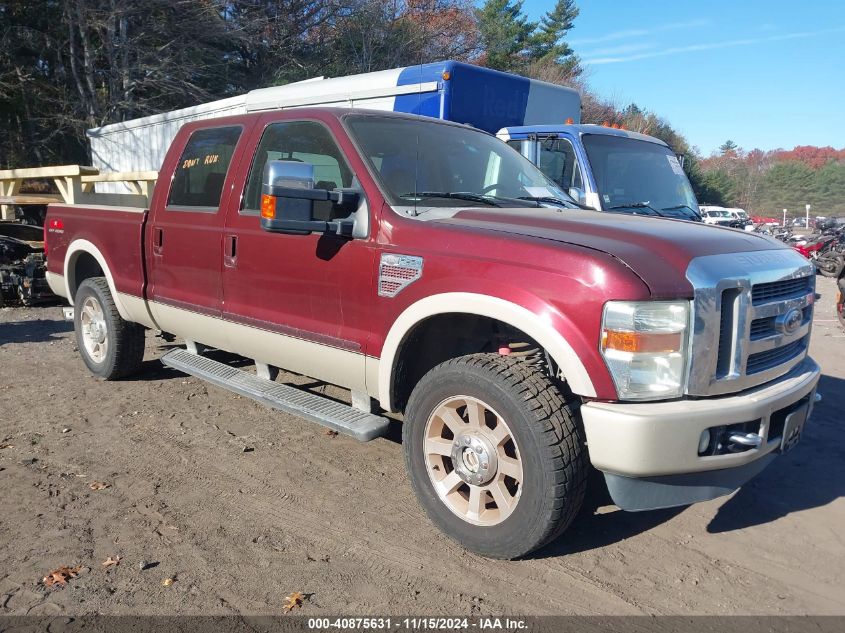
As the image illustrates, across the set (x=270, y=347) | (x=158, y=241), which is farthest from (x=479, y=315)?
(x=158, y=241)

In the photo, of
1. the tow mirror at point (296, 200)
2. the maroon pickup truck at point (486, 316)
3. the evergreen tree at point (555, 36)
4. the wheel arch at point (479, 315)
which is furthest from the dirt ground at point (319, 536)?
the evergreen tree at point (555, 36)

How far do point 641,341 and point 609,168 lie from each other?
16.2 feet

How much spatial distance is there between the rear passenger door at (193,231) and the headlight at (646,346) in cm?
275

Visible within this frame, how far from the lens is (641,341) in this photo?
2717 mm

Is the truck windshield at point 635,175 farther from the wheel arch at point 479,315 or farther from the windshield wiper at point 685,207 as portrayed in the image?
the wheel arch at point 479,315

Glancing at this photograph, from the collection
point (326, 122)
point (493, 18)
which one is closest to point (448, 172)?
point (326, 122)

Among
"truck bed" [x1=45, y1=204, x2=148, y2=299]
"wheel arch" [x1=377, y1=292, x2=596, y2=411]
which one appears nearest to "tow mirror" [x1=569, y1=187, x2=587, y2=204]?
"wheel arch" [x1=377, y1=292, x2=596, y2=411]

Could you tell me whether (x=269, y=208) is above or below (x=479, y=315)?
above

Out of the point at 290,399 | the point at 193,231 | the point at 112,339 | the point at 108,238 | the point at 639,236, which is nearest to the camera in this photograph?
the point at 639,236

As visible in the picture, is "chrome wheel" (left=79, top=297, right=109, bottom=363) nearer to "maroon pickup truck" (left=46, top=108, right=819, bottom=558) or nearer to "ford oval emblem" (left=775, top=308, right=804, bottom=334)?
"maroon pickup truck" (left=46, top=108, right=819, bottom=558)

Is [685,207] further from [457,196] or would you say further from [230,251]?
[230,251]

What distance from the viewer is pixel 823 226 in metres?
18.8

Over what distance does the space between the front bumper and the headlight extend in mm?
76

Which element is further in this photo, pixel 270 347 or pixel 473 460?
pixel 270 347
